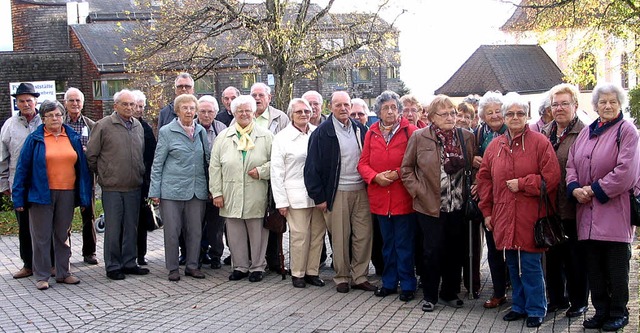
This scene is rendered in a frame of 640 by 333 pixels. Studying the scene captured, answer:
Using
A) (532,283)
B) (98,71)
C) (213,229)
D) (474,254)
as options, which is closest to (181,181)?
(213,229)

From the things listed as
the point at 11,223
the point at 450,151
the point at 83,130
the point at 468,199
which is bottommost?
the point at 11,223

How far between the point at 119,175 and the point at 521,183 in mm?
4864

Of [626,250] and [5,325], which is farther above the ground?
[626,250]

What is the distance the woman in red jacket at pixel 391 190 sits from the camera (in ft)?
26.8

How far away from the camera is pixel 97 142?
9469 millimetres

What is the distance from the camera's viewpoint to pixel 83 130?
10.6m

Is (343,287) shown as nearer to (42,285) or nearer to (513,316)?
(513,316)

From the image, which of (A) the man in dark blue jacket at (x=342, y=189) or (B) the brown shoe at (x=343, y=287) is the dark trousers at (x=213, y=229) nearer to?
(A) the man in dark blue jacket at (x=342, y=189)

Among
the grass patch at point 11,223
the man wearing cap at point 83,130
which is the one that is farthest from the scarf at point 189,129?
the grass patch at point 11,223

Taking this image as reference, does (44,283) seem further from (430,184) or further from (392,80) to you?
→ (392,80)

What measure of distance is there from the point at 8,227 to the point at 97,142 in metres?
6.24

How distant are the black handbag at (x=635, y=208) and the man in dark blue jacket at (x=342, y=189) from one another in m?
2.90

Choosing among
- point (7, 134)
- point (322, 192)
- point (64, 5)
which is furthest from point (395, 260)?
point (64, 5)

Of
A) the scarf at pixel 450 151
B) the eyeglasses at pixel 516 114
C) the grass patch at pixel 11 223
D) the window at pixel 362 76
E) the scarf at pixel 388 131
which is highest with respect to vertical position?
the window at pixel 362 76
